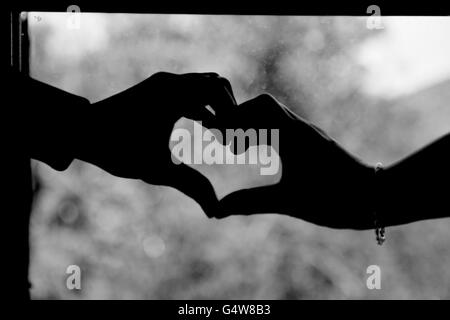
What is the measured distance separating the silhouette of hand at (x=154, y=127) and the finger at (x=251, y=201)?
58 mm

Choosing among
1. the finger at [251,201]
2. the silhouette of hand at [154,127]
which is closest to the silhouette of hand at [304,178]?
the finger at [251,201]

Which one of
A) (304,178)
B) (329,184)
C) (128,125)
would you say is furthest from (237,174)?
(128,125)

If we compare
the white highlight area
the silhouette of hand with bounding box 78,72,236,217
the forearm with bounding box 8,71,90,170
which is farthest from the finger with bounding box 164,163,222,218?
the white highlight area

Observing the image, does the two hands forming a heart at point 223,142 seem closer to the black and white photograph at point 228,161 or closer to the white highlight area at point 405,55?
the black and white photograph at point 228,161

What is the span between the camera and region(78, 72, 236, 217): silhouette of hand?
1.94 meters

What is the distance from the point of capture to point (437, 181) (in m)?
1.93

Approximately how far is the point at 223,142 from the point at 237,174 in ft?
0.50

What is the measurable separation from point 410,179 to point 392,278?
0.43 meters

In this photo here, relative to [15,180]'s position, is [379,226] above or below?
below

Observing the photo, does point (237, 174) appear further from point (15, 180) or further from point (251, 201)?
point (15, 180)

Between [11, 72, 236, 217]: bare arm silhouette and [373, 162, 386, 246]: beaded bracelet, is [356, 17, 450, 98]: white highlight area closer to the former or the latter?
[373, 162, 386, 246]: beaded bracelet

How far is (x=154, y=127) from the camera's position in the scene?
1963mm

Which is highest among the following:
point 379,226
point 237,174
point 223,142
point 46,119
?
point 46,119
